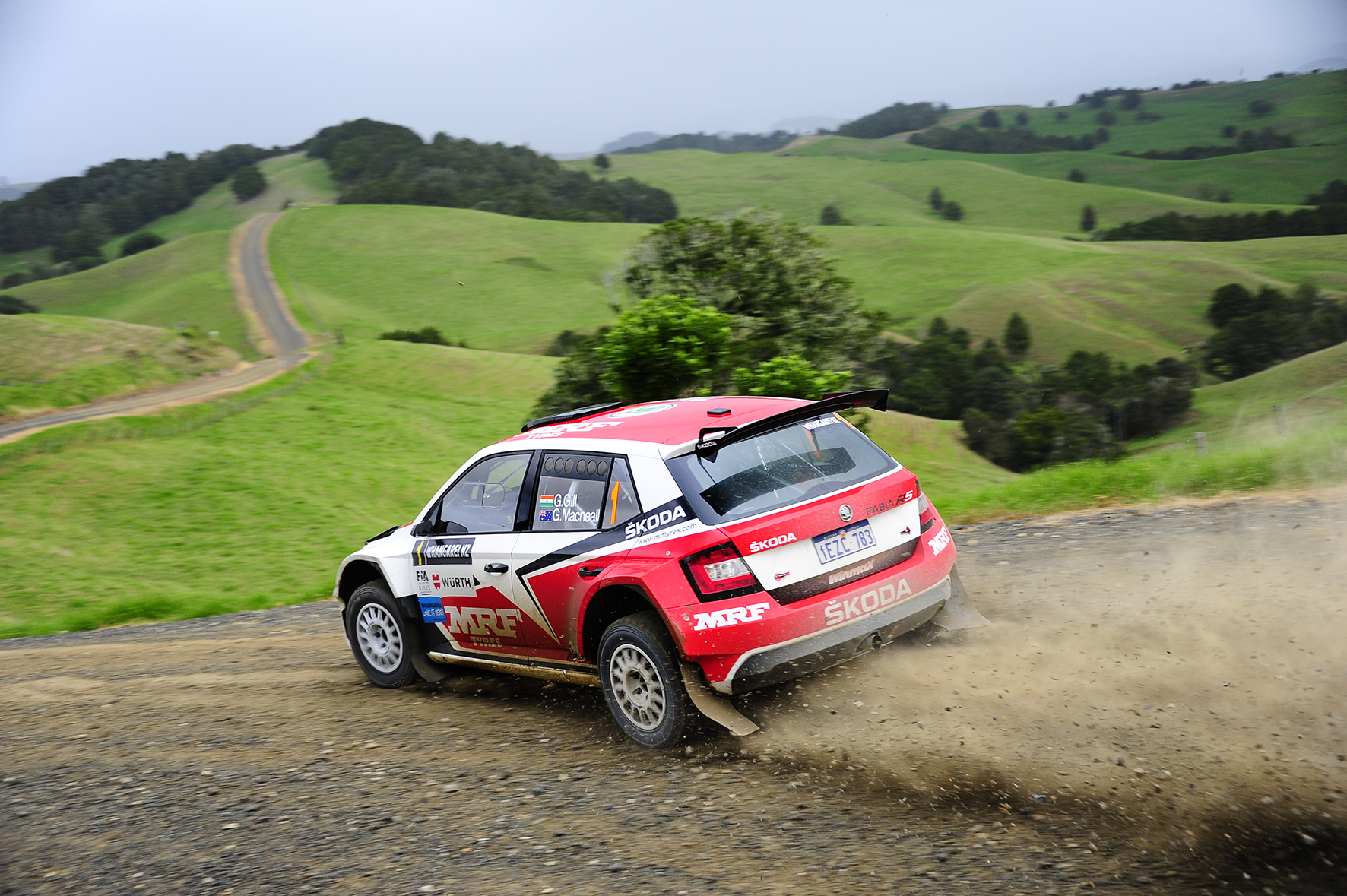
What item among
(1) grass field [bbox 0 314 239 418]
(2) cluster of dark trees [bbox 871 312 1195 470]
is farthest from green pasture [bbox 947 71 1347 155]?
(1) grass field [bbox 0 314 239 418]

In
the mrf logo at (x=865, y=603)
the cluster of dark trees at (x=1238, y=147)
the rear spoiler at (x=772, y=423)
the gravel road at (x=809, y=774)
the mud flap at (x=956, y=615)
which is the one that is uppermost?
the cluster of dark trees at (x=1238, y=147)

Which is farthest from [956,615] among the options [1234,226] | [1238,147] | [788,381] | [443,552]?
Result: [1238,147]

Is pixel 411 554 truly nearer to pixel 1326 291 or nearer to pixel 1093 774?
pixel 1093 774

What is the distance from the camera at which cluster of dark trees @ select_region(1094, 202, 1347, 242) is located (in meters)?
99.8

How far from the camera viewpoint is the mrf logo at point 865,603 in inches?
190

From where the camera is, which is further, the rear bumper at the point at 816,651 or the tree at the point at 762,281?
the tree at the point at 762,281

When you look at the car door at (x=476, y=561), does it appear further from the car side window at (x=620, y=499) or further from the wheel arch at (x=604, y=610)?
the car side window at (x=620, y=499)

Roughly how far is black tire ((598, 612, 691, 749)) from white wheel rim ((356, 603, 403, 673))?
211cm

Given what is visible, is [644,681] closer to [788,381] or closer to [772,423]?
[772,423]

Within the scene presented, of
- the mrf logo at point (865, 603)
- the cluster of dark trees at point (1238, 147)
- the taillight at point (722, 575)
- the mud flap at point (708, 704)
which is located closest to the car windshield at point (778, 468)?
the taillight at point (722, 575)

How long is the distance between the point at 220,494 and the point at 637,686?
861 inches

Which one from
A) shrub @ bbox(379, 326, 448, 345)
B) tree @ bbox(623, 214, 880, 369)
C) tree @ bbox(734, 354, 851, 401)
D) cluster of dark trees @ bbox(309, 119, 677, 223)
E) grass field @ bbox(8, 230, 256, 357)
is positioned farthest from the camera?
cluster of dark trees @ bbox(309, 119, 677, 223)

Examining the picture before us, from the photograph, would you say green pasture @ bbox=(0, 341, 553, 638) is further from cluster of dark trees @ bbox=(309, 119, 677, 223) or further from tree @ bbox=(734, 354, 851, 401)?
cluster of dark trees @ bbox=(309, 119, 677, 223)

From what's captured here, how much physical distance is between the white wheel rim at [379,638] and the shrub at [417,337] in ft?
209
